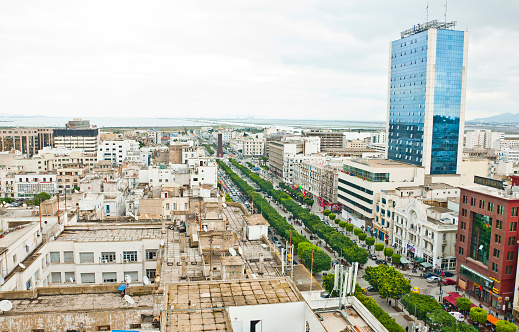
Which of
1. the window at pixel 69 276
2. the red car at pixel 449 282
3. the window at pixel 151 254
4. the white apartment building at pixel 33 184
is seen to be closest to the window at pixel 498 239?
the red car at pixel 449 282

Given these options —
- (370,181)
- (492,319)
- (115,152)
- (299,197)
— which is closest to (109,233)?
(492,319)

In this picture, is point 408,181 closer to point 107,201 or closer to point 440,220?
point 440,220

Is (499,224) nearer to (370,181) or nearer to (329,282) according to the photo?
(329,282)

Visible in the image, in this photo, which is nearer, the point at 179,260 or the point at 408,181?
the point at 179,260

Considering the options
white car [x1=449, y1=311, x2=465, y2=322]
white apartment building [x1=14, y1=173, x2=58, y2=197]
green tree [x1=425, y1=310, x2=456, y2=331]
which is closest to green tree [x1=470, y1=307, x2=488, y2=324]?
white car [x1=449, y1=311, x2=465, y2=322]

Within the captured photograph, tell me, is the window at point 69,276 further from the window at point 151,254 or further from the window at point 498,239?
the window at point 498,239

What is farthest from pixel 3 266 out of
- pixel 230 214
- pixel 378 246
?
pixel 378 246
